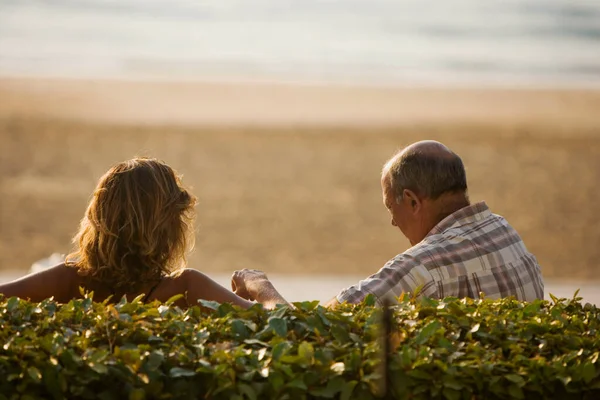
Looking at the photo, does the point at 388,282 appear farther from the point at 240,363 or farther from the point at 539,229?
the point at 539,229

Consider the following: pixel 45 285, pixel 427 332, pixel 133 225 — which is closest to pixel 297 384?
pixel 427 332

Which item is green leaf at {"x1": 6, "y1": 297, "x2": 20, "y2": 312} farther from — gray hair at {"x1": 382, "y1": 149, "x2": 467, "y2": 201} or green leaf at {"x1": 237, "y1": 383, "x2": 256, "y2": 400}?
gray hair at {"x1": 382, "y1": 149, "x2": 467, "y2": 201}

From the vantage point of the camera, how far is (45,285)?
3.43 metres

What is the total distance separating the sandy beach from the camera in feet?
34.4

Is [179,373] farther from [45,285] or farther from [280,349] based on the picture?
[45,285]

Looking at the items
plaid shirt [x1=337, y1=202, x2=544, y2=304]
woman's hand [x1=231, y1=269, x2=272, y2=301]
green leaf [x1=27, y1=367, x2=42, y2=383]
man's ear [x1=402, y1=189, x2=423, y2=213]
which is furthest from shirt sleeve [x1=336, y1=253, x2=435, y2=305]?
green leaf [x1=27, y1=367, x2=42, y2=383]

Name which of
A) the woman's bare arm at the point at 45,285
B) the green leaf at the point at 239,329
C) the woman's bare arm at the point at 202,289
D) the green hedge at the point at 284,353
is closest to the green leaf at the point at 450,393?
the green hedge at the point at 284,353

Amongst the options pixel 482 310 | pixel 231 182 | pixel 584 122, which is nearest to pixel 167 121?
pixel 231 182

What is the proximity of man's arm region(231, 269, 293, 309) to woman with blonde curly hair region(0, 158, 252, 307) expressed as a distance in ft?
0.61

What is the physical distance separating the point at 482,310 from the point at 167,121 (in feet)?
46.7

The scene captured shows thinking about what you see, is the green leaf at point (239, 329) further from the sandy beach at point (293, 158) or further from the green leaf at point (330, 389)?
the sandy beach at point (293, 158)

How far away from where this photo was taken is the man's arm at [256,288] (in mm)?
3400

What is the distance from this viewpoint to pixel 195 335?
2.52 metres

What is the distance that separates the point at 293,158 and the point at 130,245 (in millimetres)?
10975
